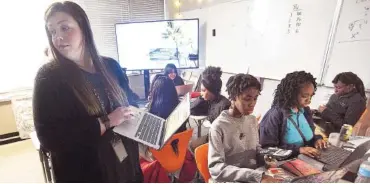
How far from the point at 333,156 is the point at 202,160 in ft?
2.17

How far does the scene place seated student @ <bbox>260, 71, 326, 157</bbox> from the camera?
125 cm

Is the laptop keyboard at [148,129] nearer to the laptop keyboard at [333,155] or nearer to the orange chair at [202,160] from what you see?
the orange chair at [202,160]

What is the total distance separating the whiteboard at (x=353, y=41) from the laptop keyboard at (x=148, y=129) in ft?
6.75

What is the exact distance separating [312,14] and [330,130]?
121 centimetres

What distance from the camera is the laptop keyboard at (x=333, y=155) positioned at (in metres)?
0.98

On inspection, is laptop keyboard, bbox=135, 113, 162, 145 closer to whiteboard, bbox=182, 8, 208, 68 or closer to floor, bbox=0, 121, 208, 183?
floor, bbox=0, 121, 208, 183

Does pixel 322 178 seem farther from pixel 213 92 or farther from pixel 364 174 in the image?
pixel 213 92

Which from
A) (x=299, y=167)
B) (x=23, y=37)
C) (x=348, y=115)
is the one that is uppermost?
(x=23, y=37)

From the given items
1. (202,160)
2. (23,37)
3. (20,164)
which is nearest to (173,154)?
(202,160)

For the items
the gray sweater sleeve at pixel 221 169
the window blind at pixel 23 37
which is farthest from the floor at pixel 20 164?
the gray sweater sleeve at pixel 221 169

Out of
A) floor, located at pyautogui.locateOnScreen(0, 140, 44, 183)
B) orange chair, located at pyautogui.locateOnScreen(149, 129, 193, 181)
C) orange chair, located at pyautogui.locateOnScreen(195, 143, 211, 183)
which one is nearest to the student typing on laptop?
orange chair, located at pyautogui.locateOnScreen(149, 129, 193, 181)

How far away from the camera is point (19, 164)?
2.48m

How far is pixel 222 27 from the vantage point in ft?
10.8

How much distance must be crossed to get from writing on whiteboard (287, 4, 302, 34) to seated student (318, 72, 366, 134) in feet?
2.37
